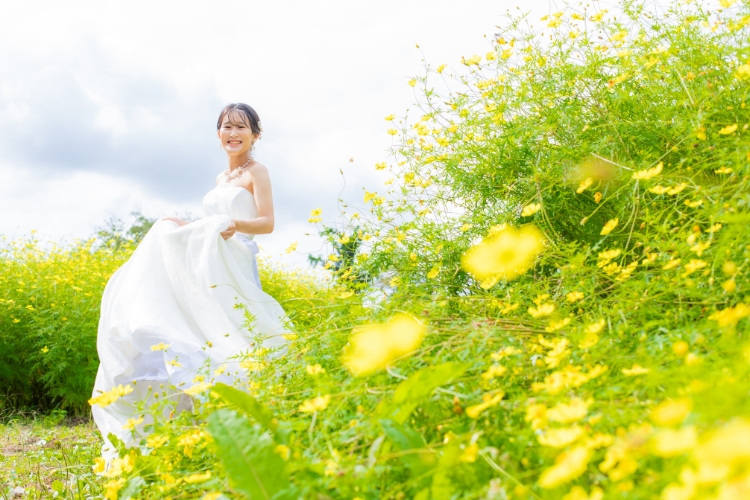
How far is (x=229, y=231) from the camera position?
3062mm

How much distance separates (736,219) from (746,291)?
245 millimetres

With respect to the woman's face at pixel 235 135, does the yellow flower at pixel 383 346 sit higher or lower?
lower

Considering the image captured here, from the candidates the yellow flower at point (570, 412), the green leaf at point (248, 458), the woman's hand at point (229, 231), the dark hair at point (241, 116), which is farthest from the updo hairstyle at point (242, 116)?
the yellow flower at point (570, 412)

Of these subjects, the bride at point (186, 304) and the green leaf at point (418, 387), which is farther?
the bride at point (186, 304)

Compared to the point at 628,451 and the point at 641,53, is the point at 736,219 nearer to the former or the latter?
the point at 628,451

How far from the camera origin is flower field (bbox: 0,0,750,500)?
921 millimetres

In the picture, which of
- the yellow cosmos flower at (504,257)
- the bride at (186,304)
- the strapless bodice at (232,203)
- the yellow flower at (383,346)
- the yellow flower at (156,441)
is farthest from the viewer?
the strapless bodice at (232,203)

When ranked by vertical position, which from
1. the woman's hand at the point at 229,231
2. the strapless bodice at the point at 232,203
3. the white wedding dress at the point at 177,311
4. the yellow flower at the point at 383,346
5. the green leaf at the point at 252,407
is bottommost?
the green leaf at the point at 252,407

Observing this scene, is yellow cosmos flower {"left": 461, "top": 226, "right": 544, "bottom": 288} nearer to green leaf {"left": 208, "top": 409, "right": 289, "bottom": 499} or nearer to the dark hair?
green leaf {"left": 208, "top": 409, "right": 289, "bottom": 499}

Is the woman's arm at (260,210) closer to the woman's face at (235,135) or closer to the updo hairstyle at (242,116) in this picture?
the woman's face at (235,135)

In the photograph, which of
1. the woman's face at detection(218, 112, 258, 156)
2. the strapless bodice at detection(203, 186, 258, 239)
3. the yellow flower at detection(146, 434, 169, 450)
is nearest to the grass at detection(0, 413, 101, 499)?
the yellow flower at detection(146, 434, 169, 450)

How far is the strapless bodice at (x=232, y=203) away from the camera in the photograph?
3.27 m

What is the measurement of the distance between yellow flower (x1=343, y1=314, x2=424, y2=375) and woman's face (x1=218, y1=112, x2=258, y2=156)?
2323 millimetres

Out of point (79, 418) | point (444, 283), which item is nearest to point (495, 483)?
point (444, 283)
